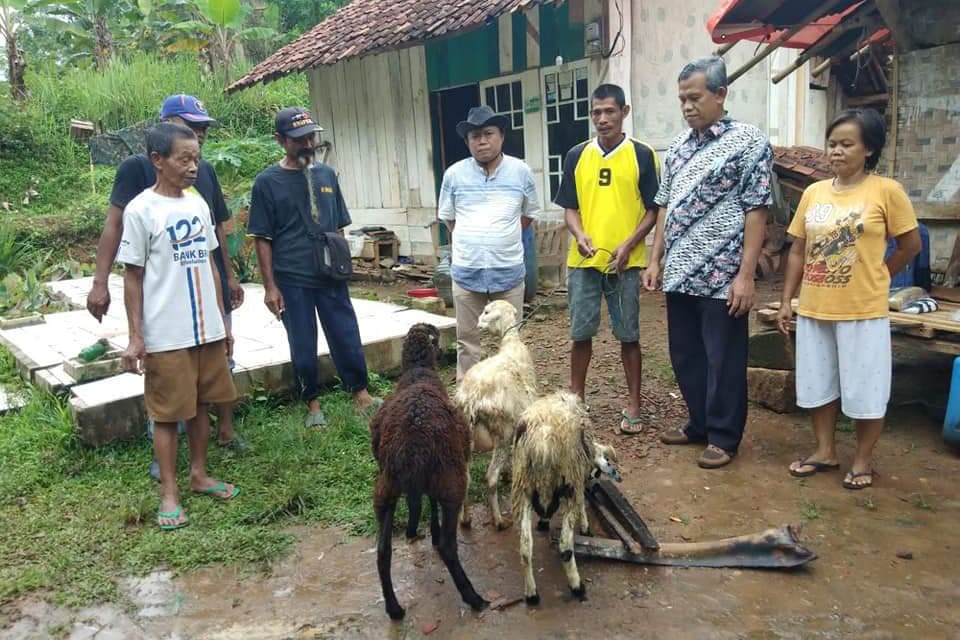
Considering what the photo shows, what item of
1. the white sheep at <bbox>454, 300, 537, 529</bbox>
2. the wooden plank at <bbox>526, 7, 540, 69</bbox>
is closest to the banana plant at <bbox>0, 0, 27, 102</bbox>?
the wooden plank at <bbox>526, 7, 540, 69</bbox>

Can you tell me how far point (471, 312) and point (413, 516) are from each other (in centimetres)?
182

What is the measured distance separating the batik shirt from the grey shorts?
14.5 inches

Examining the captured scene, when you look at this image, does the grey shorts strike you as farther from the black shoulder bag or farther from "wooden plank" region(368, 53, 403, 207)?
"wooden plank" region(368, 53, 403, 207)

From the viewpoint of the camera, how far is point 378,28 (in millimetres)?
10469

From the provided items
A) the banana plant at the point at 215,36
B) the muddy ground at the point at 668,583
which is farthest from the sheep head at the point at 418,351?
the banana plant at the point at 215,36

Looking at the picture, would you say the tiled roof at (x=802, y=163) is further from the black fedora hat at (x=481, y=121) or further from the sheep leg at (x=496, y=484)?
the sheep leg at (x=496, y=484)

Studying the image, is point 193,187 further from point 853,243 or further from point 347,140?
point 347,140

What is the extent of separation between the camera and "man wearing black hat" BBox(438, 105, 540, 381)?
4.61 metres

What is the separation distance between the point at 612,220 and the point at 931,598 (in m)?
2.54

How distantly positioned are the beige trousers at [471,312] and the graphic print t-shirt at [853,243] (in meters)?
1.82

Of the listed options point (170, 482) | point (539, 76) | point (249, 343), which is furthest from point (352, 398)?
point (539, 76)

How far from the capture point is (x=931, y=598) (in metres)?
2.80

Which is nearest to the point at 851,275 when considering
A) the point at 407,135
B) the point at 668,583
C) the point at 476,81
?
the point at 668,583

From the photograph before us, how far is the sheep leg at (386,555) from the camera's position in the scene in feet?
9.06
